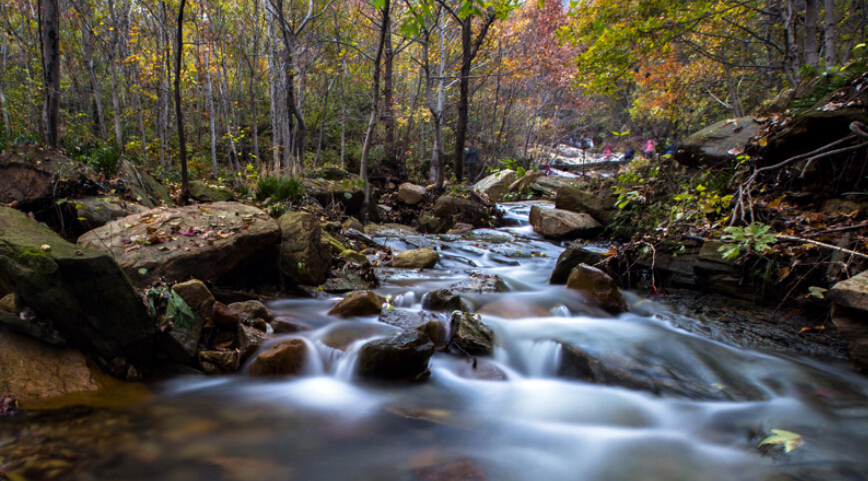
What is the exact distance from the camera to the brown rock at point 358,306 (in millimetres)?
4438

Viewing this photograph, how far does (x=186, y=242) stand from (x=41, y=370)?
1643 millimetres

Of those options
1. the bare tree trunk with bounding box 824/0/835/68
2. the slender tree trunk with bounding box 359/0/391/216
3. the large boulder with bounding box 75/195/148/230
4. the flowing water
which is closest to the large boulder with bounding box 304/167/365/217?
the slender tree trunk with bounding box 359/0/391/216

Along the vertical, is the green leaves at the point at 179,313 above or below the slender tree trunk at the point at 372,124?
below

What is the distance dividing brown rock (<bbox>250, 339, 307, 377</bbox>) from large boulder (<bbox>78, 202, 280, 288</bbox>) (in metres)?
1.18

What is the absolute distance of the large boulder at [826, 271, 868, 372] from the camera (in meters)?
3.00

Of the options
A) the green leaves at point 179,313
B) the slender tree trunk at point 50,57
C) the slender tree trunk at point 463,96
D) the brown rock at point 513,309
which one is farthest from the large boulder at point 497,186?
the green leaves at point 179,313

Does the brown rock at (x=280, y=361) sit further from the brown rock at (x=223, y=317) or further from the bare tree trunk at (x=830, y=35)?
the bare tree trunk at (x=830, y=35)

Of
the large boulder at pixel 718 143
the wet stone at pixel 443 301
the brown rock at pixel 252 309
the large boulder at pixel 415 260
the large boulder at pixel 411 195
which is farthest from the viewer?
the large boulder at pixel 411 195

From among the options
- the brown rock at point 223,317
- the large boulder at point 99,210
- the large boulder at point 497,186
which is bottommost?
the brown rock at point 223,317

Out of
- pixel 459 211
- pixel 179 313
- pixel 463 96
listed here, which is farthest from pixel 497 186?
pixel 179 313

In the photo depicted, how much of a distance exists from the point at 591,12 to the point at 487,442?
843cm

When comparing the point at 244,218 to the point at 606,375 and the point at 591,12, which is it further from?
the point at 591,12

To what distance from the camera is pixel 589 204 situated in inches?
385

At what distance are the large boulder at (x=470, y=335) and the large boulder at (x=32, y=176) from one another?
4.79 metres
